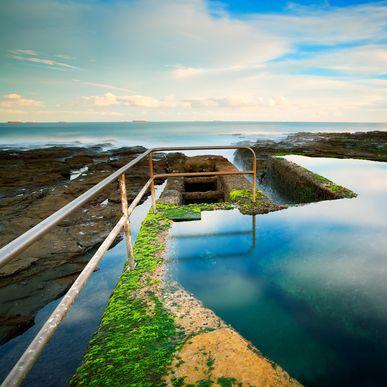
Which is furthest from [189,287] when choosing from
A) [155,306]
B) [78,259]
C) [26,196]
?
[26,196]

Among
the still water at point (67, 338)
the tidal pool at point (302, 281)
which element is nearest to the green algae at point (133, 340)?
the tidal pool at point (302, 281)

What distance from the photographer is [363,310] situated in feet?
7.55

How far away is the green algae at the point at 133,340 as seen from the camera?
5.53 feet

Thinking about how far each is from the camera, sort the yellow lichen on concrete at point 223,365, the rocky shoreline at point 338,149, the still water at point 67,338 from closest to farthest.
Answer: the yellow lichen on concrete at point 223,365
the still water at point 67,338
the rocky shoreline at point 338,149

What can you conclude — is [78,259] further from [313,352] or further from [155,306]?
[313,352]

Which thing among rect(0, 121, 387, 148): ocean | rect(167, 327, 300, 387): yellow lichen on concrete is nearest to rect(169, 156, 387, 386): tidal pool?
rect(167, 327, 300, 387): yellow lichen on concrete

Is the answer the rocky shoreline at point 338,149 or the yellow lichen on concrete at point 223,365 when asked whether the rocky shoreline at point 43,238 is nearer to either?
the yellow lichen on concrete at point 223,365

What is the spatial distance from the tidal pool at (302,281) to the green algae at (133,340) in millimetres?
425

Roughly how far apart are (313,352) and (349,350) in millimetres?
263

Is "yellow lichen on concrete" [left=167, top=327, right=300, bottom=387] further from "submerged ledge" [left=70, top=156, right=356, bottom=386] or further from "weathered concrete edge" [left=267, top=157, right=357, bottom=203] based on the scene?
"weathered concrete edge" [left=267, top=157, right=357, bottom=203]

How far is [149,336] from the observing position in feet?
6.53

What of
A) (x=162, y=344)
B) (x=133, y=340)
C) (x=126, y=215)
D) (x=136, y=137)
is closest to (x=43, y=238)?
(x=126, y=215)

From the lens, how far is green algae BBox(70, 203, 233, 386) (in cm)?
169

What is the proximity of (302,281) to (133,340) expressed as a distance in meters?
1.70
